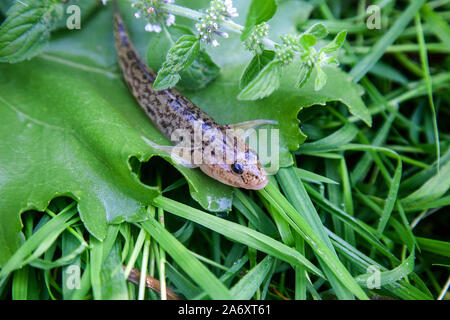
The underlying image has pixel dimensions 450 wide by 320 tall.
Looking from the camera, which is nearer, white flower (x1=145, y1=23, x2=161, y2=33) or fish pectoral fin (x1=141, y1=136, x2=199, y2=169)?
fish pectoral fin (x1=141, y1=136, x2=199, y2=169)

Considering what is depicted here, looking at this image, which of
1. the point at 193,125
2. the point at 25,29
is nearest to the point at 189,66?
the point at 193,125

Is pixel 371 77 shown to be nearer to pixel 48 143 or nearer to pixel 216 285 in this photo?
pixel 216 285

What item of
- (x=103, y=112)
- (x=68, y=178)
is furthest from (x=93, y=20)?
(x=68, y=178)

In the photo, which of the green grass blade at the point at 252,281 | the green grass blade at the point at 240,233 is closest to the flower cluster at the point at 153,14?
the green grass blade at the point at 240,233

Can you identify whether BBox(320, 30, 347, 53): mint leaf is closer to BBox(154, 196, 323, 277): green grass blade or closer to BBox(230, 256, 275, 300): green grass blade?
BBox(154, 196, 323, 277): green grass blade

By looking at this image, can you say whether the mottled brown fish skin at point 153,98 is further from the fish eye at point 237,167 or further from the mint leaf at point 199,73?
the fish eye at point 237,167

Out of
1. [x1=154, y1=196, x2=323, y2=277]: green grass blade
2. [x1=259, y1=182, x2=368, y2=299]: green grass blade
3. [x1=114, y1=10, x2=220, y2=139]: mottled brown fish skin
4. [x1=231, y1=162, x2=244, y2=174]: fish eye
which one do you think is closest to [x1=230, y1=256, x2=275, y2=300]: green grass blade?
[x1=154, y1=196, x2=323, y2=277]: green grass blade

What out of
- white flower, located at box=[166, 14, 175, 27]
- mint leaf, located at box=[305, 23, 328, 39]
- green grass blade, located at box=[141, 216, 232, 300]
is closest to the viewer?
green grass blade, located at box=[141, 216, 232, 300]
